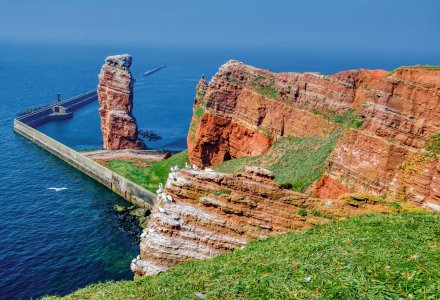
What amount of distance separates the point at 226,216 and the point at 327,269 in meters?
10.3

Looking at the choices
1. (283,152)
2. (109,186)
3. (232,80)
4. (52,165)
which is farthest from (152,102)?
(283,152)

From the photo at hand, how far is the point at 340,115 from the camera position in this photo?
46.3 m

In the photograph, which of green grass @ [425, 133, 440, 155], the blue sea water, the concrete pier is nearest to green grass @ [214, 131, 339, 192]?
green grass @ [425, 133, 440, 155]

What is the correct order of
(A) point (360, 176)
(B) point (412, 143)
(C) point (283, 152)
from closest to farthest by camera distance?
(B) point (412, 143), (A) point (360, 176), (C) point (283, 152)

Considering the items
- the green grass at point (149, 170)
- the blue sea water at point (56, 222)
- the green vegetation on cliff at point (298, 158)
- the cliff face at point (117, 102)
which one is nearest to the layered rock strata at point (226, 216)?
the green vegetation on cliff at point (298, 158)

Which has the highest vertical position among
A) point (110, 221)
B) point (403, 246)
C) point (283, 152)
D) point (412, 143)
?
point (412, 143)

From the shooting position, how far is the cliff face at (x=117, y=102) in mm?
76250

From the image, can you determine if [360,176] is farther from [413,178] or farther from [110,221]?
[110,221]

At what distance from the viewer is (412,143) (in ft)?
94.1

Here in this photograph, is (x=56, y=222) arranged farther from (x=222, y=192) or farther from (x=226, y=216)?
(x=226, y=216)

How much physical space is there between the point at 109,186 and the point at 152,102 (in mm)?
84148

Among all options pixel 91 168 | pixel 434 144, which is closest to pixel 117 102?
pixel 91 168

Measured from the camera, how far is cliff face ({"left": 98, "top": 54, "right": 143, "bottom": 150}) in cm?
7625

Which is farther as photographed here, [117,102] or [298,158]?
[117,102]
